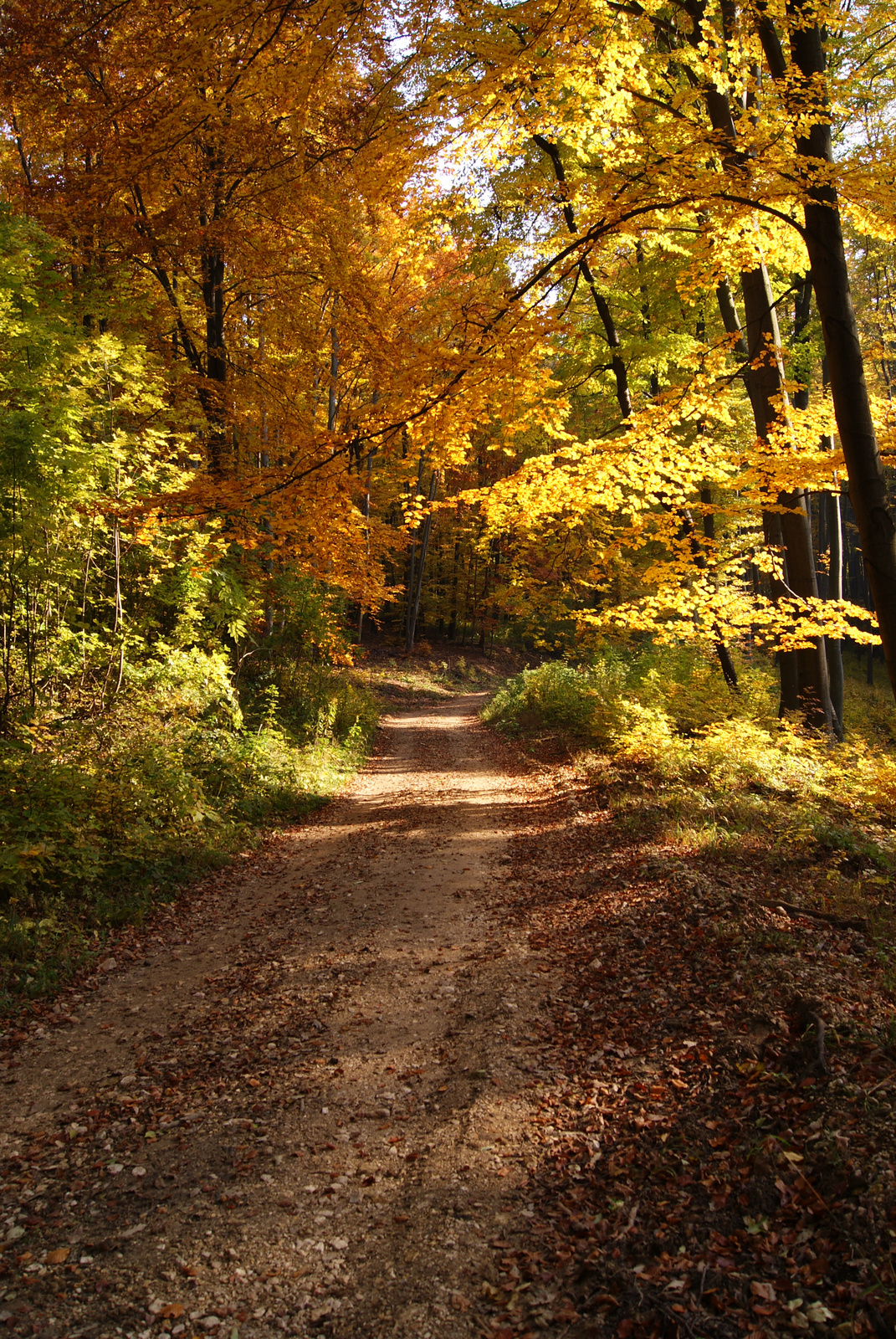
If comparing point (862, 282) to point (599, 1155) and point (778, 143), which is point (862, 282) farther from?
point (599, 1155)

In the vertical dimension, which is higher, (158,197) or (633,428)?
(158,197)

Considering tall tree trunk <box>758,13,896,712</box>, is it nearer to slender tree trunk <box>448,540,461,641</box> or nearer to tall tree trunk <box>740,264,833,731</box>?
tall tree trunk <box>740,264,833,731</box>

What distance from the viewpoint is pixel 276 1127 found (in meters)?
3.65

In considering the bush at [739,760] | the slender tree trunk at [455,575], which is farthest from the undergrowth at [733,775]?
the slender tree trunk at [455,575]

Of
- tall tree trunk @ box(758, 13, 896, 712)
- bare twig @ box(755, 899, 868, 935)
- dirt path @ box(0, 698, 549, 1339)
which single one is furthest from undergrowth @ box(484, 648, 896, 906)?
dirt path @ box(0, 698, 549, 1339)

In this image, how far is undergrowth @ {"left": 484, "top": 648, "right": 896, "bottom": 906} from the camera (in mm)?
6613

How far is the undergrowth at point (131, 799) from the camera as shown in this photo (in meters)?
5.48

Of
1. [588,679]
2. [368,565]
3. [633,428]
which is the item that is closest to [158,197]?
[368,565]

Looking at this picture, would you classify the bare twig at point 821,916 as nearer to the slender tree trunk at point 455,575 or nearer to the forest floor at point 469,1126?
the forest floor at point 469,1126

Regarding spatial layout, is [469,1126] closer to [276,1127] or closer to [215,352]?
[276,1127]

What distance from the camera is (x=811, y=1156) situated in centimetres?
283

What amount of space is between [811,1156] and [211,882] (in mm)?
6082

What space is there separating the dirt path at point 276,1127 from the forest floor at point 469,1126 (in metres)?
0.01

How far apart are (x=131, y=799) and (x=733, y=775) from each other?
7.12 meters
